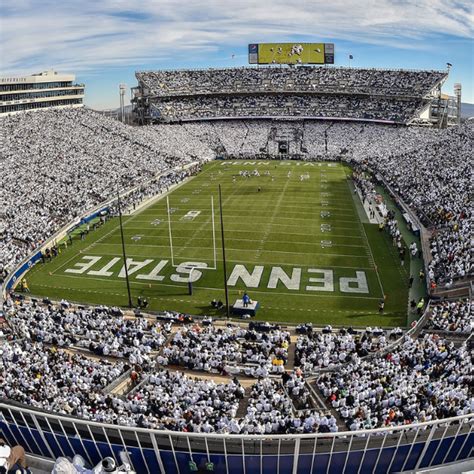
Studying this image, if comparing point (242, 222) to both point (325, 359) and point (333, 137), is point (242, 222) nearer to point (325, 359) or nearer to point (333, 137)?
point (325, 359)

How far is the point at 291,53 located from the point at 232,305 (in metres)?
81.0

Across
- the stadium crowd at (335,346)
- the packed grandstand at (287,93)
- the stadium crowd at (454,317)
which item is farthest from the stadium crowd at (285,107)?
the stadium crowd at (335,346)

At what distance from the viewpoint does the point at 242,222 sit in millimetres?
39062

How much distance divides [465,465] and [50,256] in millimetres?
28730

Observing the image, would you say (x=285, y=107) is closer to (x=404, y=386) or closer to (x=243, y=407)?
(x=243, y=407)

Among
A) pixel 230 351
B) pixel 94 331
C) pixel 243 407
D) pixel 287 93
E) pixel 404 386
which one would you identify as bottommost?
pixel 94 331

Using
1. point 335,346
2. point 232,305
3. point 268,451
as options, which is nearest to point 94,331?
point 232,305

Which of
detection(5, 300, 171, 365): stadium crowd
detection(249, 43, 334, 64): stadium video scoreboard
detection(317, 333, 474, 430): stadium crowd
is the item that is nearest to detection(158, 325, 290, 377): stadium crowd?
detection(5, 300, 171, 365): stadium crowd

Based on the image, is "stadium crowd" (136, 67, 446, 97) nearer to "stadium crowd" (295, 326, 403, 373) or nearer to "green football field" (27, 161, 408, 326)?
"green football field" (27, 161, 408, 326)

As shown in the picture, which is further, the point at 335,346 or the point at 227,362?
the point at 335,346

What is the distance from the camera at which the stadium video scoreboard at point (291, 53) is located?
9444 cm

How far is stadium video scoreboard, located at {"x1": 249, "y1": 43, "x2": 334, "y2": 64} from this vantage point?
94.4 metres

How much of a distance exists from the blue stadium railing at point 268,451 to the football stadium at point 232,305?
40mm

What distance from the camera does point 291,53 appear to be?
95.2m
